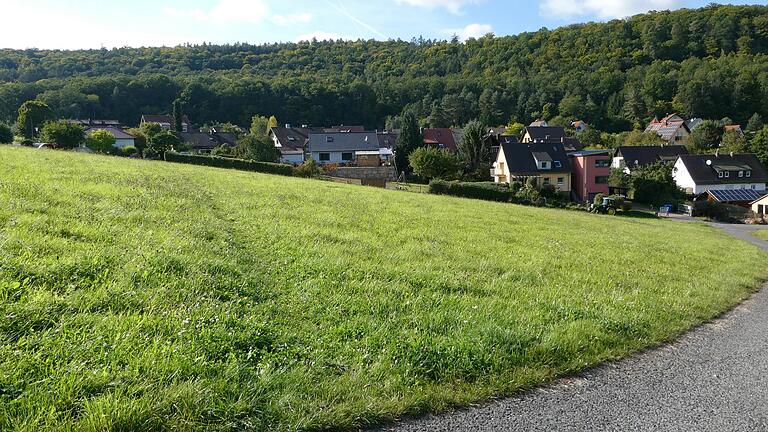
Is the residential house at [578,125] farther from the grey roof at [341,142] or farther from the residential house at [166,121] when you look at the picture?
the residential house at [166,121]

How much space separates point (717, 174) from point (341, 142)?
48657 millimetres

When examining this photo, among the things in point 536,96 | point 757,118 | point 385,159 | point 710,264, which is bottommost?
point 710,264

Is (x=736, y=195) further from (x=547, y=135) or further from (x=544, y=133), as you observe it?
(x=544, y=133)

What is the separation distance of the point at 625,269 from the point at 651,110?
124m

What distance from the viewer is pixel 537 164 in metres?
53.5

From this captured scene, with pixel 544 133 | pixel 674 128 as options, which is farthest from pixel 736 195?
pixel 674 128

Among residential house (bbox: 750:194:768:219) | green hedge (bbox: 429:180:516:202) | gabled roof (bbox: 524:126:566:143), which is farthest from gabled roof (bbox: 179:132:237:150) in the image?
residential house (bbox: 750:194:768:219)

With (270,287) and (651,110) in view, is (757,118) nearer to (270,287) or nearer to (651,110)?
(651,110)

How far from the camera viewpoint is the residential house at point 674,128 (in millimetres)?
95938

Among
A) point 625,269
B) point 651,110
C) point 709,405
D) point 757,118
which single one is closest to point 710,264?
point 625,269

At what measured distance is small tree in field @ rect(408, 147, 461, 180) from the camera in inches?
2087

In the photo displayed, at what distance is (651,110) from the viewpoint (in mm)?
117438

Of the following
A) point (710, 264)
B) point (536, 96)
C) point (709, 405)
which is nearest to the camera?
point (709, 405)

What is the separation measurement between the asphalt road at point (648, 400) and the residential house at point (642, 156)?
6431 centimetres
